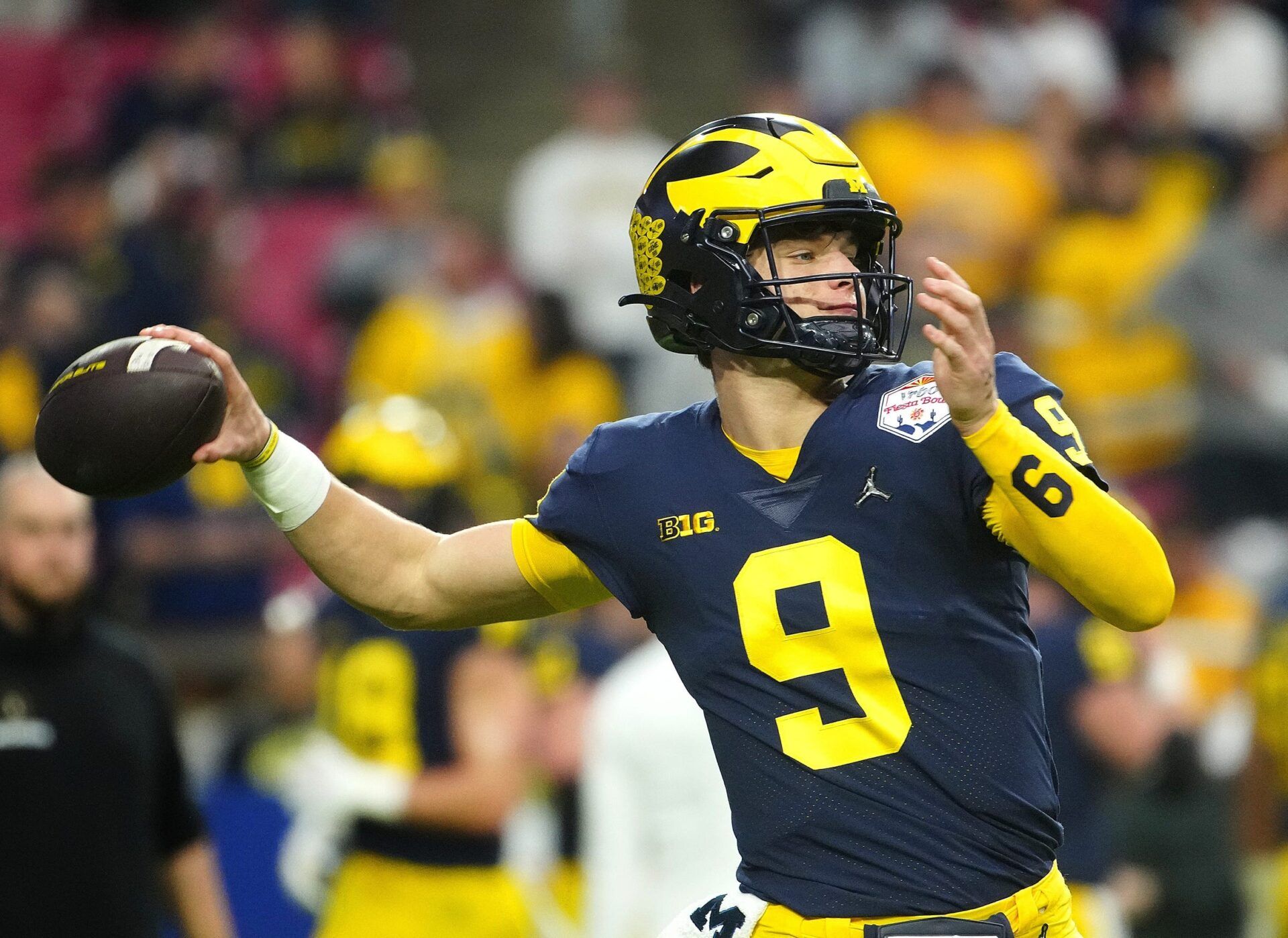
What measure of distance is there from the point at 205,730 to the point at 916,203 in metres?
4.30

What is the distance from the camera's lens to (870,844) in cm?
308

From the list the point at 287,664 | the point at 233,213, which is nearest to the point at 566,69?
the point at 233,213

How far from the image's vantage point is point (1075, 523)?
2869mm

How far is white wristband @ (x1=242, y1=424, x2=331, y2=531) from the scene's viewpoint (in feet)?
11.5

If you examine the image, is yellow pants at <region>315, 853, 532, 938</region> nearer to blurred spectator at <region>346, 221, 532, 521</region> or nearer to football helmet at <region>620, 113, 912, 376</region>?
football helmet at <region>620, 113, 912, 376</region>

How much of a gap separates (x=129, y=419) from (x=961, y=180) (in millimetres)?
7054

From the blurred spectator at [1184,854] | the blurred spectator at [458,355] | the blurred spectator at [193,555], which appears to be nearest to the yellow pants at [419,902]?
the blurred spectator at [1184,854]

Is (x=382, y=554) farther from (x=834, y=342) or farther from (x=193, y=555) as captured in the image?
(x=193, y=555)

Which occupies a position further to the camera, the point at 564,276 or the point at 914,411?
the point at 564,276

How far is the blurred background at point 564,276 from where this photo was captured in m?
7.13

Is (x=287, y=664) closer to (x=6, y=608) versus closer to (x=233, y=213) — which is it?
(x=6, y=608)

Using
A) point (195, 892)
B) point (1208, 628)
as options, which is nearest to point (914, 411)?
point (195, 892)

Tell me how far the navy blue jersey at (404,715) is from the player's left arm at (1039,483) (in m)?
3.01

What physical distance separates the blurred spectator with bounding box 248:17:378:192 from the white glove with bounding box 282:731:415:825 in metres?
5.87
